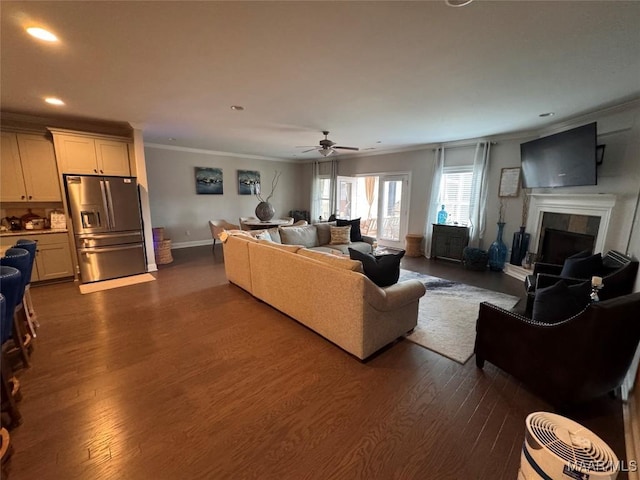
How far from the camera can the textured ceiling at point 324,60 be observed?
1.65 metres

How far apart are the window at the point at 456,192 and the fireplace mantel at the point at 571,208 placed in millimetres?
1212

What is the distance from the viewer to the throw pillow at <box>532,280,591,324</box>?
1.80 meters

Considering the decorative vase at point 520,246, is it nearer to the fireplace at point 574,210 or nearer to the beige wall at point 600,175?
the fireplace at point 574,210

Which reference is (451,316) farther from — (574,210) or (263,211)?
(263,211)

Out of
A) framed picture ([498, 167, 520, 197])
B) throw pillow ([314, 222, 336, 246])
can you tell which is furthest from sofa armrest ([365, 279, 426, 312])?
framed picture ([498, 167, 520, 197])

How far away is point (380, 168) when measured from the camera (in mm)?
7086

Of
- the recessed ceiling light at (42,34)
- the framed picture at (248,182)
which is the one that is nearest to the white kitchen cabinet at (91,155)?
the recessed ceiling light at (42,34)

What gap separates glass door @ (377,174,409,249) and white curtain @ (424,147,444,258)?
2.13 ft

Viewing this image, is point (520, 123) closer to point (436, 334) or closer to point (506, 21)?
point (506, 21)

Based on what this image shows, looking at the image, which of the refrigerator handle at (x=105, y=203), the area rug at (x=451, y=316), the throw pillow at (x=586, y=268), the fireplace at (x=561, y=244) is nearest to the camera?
the area rug at (x=451, y=316)

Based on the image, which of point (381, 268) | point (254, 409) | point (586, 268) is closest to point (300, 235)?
point (381, 268)

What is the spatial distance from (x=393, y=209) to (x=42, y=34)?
261 inches

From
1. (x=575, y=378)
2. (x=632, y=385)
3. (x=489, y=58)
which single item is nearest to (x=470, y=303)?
(x=632, y=385)

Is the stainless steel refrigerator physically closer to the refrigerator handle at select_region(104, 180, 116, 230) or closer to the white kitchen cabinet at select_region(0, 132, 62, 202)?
the refrigerator handle at select_region(104, 180, 116, 230)
